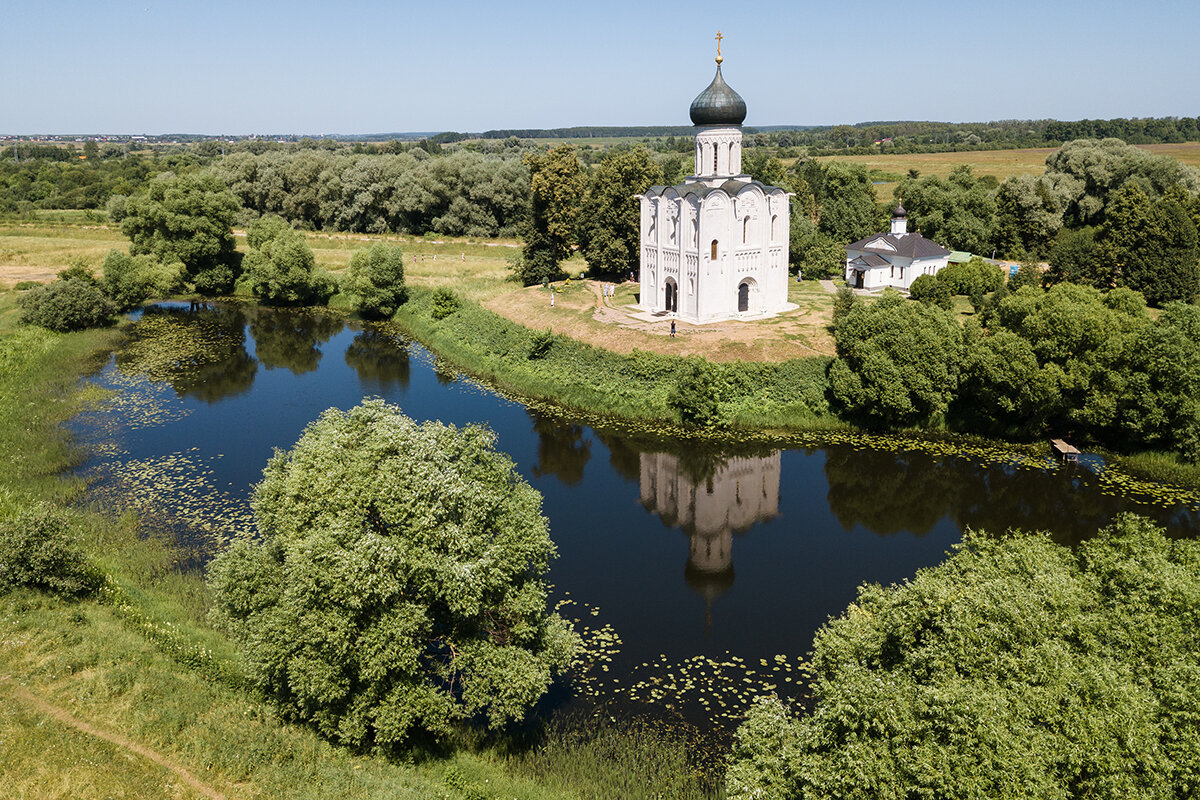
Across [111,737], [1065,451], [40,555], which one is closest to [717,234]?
[1065,451]

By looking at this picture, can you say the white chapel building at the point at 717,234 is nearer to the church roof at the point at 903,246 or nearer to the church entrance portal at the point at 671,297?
the church entrance portal at the point at 671,297

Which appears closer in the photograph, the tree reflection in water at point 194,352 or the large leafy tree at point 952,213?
the tree reflection in water at point 194,352

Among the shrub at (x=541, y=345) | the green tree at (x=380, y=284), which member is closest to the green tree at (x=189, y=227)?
the green tree at (x=380, y=284)

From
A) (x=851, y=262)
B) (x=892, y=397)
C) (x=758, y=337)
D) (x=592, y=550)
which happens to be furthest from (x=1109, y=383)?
(x=851, y=262)

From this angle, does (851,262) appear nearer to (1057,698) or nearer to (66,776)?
(1057,698)

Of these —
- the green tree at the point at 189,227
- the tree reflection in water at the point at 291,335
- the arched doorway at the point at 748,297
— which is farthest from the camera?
the green tree at the point at 189,227

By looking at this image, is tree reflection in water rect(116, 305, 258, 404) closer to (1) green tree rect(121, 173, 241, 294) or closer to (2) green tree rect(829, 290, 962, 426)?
(1) green tree rect(121, 173, 241, 294)

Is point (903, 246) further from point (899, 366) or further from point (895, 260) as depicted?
point (899, 366)
